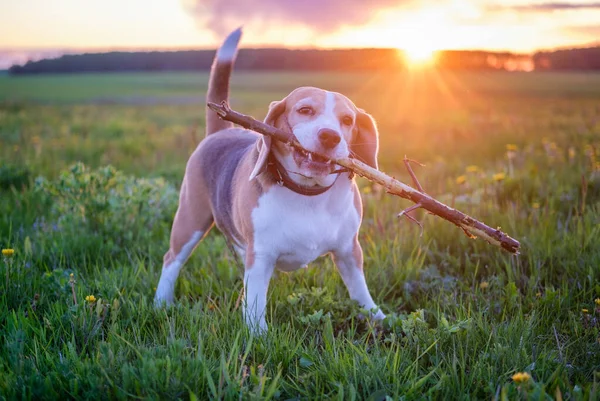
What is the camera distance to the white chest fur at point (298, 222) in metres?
3.29

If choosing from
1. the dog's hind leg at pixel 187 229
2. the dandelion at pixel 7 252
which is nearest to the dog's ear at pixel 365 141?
the dog's hind leg at pixel 187 229

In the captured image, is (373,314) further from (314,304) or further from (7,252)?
(7,252)

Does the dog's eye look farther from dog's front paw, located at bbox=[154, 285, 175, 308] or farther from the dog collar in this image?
dog's front paw, located at bbox=[154, 285, 175, 308]

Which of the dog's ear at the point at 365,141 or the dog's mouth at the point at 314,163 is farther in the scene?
the dog's ear at the point at 365,141

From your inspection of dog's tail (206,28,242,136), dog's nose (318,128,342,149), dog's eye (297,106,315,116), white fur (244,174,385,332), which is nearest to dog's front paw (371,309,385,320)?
white fur (244,174,385,332)

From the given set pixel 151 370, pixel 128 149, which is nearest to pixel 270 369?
pixel 151 370

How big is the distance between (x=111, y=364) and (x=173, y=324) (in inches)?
19.8

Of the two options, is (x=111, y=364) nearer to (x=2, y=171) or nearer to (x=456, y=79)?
(x=2, y=171)

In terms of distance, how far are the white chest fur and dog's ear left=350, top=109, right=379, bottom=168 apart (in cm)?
21

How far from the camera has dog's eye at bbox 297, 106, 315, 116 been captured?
10.8 feet

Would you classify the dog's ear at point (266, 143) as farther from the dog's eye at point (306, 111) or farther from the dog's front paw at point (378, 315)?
the dog's front paw at point (378, 315)

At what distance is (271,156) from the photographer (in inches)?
131

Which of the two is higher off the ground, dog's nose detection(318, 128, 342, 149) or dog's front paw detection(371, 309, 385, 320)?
dog's nose detection(318, 128, 342, 149)

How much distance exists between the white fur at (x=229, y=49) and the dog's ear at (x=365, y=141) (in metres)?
1.52
